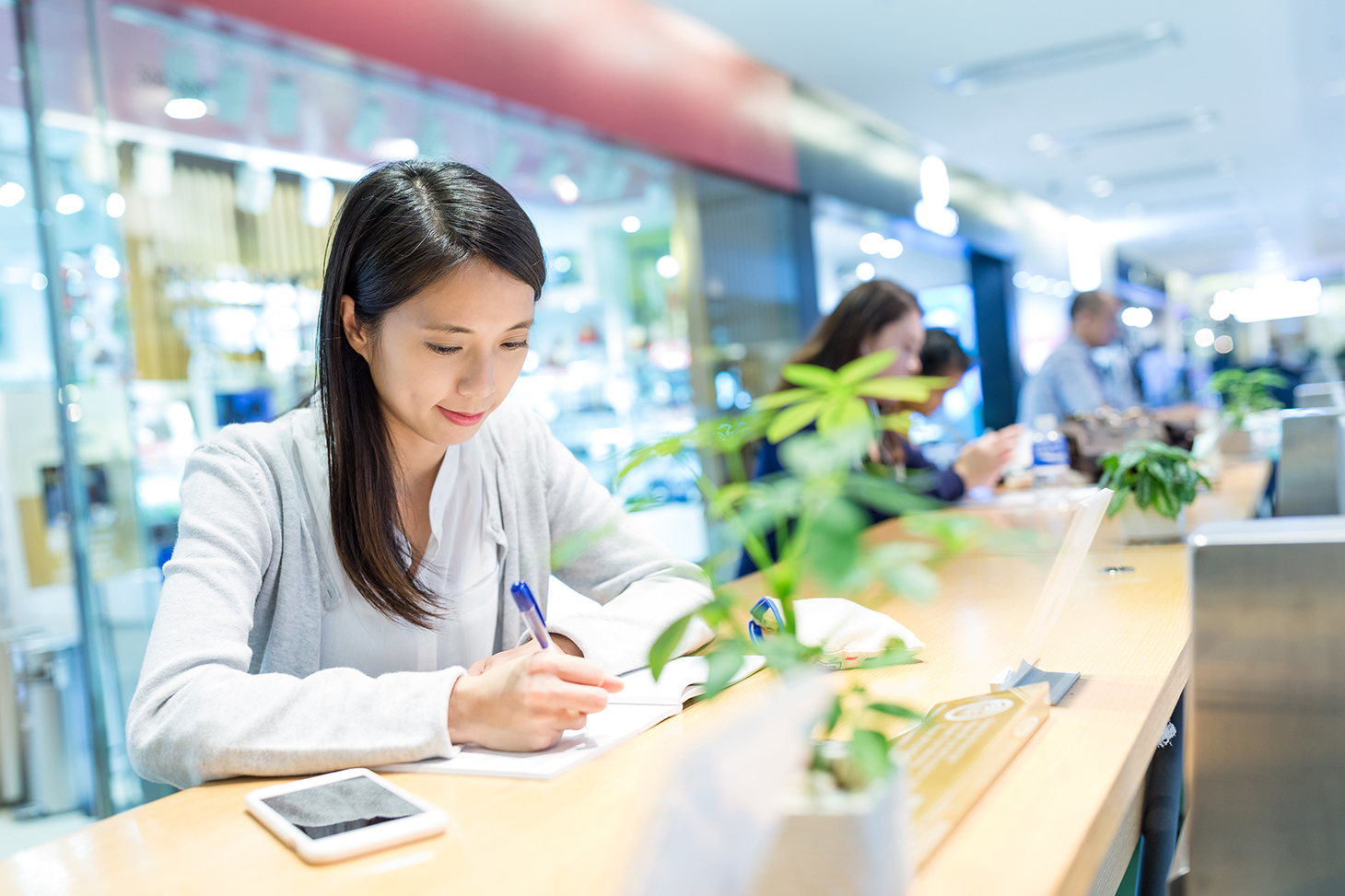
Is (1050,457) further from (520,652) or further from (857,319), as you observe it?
(520,652)

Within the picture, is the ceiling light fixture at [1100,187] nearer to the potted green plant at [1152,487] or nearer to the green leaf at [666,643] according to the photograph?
the potted green plant at [1152,487]

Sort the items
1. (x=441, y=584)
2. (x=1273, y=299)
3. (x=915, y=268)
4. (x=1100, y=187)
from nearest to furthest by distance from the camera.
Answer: (x=441, y=584), (x=1100, y=187), (x=915, y=268), (x=1273, y=299)

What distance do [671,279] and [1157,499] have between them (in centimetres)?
356

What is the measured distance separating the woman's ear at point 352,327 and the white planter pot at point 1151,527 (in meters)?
1.38

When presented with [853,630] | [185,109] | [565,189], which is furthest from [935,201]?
[853,630]

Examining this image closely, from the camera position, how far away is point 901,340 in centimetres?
272

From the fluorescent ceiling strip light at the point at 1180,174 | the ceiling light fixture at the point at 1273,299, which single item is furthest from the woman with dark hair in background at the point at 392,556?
the ceiling light fixture at the point at 1273,299

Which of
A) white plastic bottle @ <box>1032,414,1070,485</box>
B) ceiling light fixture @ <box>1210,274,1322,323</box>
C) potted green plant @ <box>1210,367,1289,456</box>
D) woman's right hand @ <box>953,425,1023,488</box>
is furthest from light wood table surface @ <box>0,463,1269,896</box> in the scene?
ceiling light fixture @ <box>1210,274,1322,323</box>

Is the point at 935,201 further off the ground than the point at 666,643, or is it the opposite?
the point at 935,201

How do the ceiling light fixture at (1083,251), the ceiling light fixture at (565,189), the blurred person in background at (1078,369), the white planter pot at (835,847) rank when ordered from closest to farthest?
the white planter pot at (835,847)
the ceiling light fixture at (565,189)
the blurred person in background at (1078,369)
the ceiling light fixture at (1083,251)

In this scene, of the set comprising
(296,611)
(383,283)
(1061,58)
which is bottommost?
(296,611)

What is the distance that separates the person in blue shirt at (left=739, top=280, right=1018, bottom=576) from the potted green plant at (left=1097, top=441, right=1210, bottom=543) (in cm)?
74

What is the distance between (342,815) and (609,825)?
0.69ft

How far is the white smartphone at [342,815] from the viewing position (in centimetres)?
72
